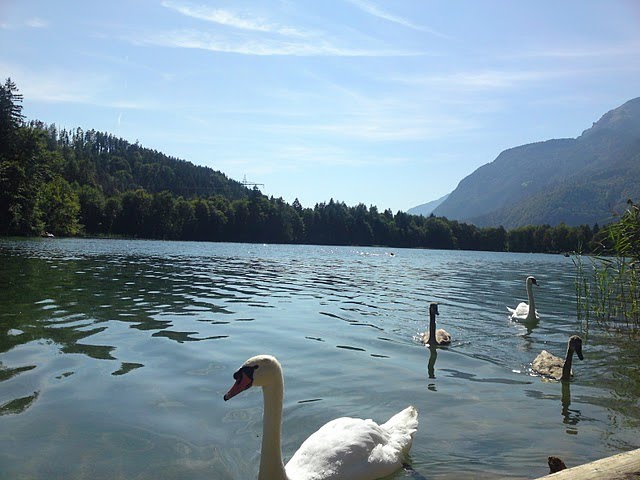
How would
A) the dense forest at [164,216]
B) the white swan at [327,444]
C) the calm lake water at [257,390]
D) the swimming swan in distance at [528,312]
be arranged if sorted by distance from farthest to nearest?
the dense forest at [164,216]
the swimming swan in distance at [528,312]
the calm lake water at [257,390]
the white swan at [327,444]

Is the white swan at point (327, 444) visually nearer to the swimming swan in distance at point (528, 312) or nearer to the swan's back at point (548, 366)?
the swan's back at point (548, 366)

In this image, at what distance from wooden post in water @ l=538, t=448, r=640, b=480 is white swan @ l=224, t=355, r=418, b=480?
8.75ft

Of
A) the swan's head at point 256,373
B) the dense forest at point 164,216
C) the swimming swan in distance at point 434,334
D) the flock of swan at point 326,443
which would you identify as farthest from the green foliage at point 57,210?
the swan's head at point 256,373

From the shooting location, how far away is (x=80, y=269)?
3112 centimetres

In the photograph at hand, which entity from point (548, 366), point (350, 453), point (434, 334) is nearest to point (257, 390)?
point (350, 453)

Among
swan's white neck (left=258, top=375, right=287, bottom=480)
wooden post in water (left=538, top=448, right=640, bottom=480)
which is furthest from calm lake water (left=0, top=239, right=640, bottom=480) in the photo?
wooden post in water (left=538, top=448, right=640, bottom=480)

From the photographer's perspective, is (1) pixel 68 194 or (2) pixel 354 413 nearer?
(2) pixel 354 413

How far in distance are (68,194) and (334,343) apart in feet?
358

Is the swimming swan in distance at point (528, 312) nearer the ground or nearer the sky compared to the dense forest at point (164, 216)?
nearer the ground

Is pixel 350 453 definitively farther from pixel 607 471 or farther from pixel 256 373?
pixel 607 471

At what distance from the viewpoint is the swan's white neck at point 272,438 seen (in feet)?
17.2

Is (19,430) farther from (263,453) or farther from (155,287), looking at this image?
(155,287)

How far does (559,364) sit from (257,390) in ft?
23.1

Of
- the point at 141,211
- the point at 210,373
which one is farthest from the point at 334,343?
the point at 141,211
